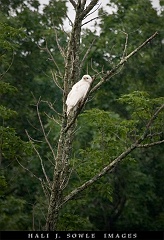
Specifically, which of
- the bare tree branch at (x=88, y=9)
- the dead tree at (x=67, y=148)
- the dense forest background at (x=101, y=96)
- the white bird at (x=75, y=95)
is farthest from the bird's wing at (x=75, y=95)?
the dense forest background at (x=101, y=96)

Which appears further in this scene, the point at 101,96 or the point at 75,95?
the point at 101,96

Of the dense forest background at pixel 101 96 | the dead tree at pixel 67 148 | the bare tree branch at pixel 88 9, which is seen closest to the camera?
the dead tree at pixel 67 148

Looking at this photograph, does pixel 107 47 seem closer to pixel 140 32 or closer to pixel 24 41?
pixel 140 32

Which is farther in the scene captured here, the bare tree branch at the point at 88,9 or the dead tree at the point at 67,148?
the bare tree branch at the point at 88,9

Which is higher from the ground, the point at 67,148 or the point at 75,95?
the point at 75,95

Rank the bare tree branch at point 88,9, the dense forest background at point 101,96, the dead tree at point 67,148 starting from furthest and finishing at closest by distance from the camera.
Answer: the dense forest background at point 101,96, the bare tree branch at point 88,9, the dead tree at point 67,148

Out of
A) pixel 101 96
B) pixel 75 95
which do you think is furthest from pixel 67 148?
pixel 101 96

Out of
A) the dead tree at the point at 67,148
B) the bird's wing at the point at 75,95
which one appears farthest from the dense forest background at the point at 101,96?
the bird's wing at the point at 75,95

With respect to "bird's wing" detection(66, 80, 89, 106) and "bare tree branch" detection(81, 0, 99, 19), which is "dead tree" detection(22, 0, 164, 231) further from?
"bird's wing" detection(66, 80, 89, 106)

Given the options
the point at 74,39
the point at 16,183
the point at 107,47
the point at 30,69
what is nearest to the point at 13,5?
the point at 30,69

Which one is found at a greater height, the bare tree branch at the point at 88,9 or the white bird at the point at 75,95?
the bare tree branch at the point at 88,9

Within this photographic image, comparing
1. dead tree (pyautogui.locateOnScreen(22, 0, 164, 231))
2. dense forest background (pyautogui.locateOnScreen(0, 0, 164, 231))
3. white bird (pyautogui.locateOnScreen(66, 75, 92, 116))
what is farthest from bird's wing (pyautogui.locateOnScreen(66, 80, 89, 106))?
dense forest background (pyautogui.locateOnScreen(0, 0, 164, 231))

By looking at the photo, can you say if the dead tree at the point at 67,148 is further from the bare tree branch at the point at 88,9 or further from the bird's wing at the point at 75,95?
the bird's wing at the point at 75,95

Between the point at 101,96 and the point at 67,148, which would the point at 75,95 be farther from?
the point at 101,96
